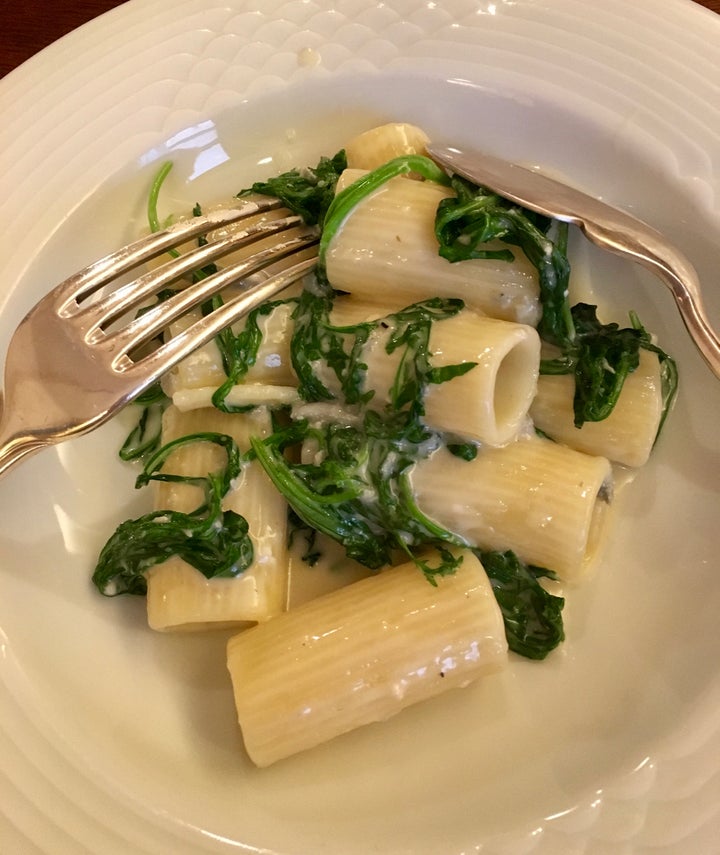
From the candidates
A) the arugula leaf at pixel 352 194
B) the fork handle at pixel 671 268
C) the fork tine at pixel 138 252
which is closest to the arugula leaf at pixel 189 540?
the fork tine at pixel 138 252

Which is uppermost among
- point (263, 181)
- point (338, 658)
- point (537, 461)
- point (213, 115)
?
point (213, 115)

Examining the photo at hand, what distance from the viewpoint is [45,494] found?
150 cm

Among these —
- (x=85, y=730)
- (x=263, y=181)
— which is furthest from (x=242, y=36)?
(x=85, y=730)

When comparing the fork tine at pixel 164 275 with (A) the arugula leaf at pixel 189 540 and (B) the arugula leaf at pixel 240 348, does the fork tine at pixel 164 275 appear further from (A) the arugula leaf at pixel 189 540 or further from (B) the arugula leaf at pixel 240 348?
(A) the arugula leaf at pixel 189 540

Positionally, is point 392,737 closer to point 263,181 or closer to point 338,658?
point 338,658

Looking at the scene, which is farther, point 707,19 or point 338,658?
point 707,19

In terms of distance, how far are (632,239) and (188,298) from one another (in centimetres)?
84

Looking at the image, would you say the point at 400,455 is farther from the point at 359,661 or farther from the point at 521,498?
the point at 359,661

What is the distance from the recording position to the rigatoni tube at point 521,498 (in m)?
1.35

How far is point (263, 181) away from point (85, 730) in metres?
1.24

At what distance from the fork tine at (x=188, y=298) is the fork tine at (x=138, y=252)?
87 millimetres

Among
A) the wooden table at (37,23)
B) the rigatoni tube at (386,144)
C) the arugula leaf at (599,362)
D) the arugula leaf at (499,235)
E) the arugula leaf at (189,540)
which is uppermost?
the wooden table at (37,23)

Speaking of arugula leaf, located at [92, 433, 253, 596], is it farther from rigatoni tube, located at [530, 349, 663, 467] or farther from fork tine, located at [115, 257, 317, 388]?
rigatoni tube, located at [530, 349, 663, 467]

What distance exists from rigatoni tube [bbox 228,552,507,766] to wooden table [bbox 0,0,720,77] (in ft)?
5.49
